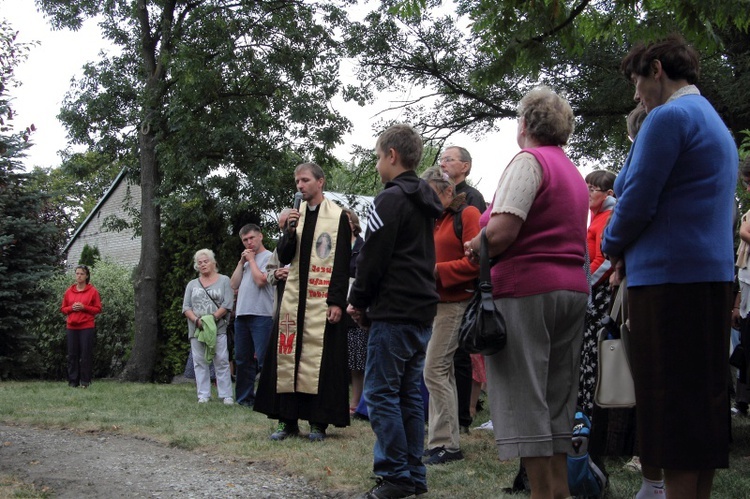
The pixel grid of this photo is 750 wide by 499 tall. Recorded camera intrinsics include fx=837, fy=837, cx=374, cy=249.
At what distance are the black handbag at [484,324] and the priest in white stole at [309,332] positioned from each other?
3.09 m

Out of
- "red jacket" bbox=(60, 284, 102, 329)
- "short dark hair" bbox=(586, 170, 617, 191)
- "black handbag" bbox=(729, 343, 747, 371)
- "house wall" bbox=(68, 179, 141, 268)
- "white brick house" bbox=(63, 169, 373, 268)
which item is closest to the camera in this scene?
"short dark hair" bbox=(586, 170, 617, 191)

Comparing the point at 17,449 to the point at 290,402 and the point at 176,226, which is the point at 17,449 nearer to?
the point at 290,402

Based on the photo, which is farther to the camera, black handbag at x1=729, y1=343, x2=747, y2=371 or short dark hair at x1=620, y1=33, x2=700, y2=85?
black handbag at x1=729, y1=343, x2=747, y2=371

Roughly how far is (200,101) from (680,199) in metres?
13.7

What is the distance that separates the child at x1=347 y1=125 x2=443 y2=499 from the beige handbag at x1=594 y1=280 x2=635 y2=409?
1.45 m

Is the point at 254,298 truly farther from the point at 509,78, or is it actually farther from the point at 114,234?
the point at 114,234

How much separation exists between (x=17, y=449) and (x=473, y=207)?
4.07 metres

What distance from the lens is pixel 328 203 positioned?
23.4ft

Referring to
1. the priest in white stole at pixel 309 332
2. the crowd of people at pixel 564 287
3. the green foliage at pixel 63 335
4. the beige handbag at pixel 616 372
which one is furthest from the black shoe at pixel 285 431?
the green foliage at pixel 63 335

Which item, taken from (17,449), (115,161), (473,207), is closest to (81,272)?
(115,161)

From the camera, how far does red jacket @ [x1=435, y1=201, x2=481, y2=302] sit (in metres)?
6.09

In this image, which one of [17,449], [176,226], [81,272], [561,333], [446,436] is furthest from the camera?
[176,226]

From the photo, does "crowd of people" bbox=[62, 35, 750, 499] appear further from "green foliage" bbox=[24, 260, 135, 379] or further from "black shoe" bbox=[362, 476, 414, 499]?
"green foliage" bbox=[24, 260, 135, 379]

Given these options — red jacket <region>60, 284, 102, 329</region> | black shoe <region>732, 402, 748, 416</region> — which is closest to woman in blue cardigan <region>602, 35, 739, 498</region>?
black shoe <region>732, 402, 748, 416</region>
